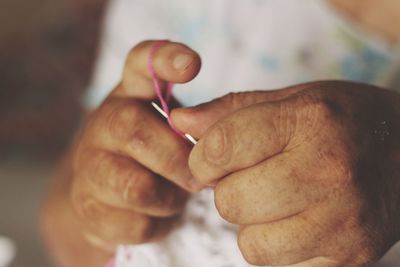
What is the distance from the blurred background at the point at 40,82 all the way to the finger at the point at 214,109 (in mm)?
1247

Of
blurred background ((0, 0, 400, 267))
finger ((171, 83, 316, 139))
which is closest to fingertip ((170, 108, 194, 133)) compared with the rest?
finger ((171, 83, 316, 139))

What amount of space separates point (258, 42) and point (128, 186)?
15.6 inches

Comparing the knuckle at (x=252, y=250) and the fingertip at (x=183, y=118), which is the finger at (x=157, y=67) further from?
the knuckle at (x=252, y=250)

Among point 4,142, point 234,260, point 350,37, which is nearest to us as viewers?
point 234,260

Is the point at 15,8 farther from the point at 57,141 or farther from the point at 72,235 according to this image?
the point at 72,235

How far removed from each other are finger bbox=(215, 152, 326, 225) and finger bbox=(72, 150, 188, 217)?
0.12m

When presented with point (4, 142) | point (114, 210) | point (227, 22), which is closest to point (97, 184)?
point (114, 210)

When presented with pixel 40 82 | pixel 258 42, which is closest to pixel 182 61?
pixel 258 42

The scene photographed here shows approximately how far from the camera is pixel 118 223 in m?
0.49

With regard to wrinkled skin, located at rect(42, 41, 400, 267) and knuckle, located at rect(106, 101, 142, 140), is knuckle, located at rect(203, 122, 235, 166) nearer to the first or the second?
wrinkled skin, located at rect(42, 41, 400, 267)

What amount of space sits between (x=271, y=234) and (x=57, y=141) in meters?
1.38

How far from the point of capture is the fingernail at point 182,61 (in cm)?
39

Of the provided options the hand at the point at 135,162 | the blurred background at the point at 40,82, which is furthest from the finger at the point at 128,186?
the blurred background at the point at 40,82

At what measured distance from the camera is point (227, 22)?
0.78 metres
